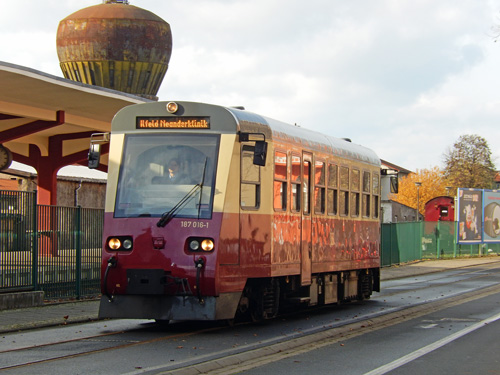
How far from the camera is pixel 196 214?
1319 centimetres

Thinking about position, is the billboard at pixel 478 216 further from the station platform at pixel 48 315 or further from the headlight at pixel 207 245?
the headlight at pixel 207 245

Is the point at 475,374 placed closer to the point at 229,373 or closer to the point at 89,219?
the point at 229,373

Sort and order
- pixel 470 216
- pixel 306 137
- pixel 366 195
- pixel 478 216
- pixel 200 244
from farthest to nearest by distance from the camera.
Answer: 1. pixel 478 216
2. pixel 470 216
3. pixel 366 195
4. pixel 306 137
5. pixel 200 244

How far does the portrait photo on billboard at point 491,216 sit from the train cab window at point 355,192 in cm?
3505

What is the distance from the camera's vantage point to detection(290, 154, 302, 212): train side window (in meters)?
15.6

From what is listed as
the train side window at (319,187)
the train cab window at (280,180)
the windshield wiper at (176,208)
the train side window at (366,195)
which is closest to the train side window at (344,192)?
the train side window at (319,187)

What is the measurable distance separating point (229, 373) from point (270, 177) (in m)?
5.07

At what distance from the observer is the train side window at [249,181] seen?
13.8m

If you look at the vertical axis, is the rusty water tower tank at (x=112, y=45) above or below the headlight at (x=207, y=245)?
above

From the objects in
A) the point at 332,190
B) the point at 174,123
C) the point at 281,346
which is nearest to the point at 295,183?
the point at 332,190

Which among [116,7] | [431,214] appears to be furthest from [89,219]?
[431,214]

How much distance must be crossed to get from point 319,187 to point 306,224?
39.5 inches

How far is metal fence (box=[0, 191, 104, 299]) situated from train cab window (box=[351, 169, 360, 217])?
20.2ft

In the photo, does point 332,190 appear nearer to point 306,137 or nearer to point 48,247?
point 306,137
